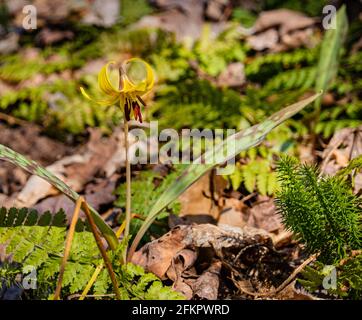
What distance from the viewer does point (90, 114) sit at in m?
4.20

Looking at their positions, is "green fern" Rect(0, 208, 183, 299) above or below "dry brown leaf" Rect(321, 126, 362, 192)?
below

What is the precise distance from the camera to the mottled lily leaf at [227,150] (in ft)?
7.16

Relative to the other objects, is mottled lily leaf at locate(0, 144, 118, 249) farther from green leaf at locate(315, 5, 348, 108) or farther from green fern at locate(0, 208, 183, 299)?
green leaf at locate(315, 5, 348, 108)

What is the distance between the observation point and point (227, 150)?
2.25 m

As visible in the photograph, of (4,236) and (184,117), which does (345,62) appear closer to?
(184,117)

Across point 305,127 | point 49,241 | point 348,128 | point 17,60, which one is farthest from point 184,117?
point 17,60

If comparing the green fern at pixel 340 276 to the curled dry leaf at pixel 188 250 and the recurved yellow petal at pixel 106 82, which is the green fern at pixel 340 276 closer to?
the curled dry leaf at pixel 188 250

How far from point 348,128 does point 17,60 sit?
3.35 metres

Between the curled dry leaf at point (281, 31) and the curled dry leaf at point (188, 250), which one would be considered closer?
the curled dry leaf at point (188, 250)

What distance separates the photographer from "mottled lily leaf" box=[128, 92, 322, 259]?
7.16 ft

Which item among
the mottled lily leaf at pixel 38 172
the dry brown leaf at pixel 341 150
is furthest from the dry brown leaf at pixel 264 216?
the mottled lily leaf at pixel 38 172

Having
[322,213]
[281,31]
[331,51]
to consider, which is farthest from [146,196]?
[281,31]

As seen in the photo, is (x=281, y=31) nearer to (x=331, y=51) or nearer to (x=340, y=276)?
(x=331, y=51)

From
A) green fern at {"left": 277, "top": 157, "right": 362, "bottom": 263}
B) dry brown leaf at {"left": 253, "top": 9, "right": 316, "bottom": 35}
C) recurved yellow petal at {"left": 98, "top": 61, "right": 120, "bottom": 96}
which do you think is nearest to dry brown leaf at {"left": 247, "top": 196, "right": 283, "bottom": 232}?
green fern at {"left": 277, "top": 157, "right": 362, "bottom": 263}
